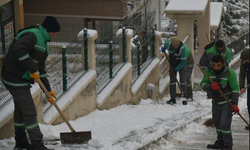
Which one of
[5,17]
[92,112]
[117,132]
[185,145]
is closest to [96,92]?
[92,112]

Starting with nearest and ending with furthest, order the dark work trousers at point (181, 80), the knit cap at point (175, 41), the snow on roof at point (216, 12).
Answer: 1. the knit cap at point (175, 41)
2. the dark work trousers at point (181, 80)
3. the snow on roof at point (216, 12)

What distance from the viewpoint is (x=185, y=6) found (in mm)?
14016

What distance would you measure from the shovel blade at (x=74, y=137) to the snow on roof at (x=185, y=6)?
26.5 feet

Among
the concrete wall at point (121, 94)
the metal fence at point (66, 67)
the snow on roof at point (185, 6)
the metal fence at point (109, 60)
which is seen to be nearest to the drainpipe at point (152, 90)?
the concrete wall at point (121, 94)

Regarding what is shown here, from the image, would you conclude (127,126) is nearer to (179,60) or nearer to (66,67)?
(66,67)

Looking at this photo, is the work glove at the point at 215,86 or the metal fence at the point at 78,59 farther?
the metal fence at the point at 78,59

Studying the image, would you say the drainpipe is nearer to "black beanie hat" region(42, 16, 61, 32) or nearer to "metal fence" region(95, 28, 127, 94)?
"metal fence" region(95, 28, 127, 94)

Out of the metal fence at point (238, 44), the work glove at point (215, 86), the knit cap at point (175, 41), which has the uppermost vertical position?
the work glove at point (215, 86)

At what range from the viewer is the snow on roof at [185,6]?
545 inches

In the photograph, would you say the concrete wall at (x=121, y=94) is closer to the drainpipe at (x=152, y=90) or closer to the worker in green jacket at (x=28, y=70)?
the drainpipe at (x=152, y=90)

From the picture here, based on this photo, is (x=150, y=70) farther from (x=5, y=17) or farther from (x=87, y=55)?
(x=5, y=17)

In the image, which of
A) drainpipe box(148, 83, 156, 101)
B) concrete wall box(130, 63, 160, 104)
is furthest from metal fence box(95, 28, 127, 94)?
drainpipe box(148, 83, 156, 101)

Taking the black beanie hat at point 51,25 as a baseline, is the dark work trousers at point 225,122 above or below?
below

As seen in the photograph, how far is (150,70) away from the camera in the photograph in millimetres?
12406
